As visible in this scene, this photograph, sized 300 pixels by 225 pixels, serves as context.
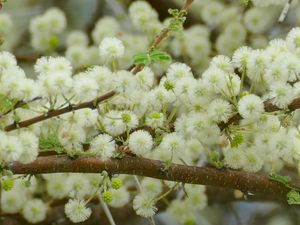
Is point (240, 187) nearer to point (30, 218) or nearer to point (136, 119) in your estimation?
point (136, 119)

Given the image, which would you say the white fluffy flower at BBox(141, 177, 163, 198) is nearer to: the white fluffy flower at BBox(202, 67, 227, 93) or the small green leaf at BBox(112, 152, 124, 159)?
the small green leaf at BBox(112, 152, 124, 159)

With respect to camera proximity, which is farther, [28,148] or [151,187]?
[151,187]

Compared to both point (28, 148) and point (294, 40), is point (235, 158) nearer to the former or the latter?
point (294, 40)

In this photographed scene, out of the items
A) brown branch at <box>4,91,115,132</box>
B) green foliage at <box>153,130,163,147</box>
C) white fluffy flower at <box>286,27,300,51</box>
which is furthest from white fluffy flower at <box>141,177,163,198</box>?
white fluffy flower at <box>286,27,300,51</box>

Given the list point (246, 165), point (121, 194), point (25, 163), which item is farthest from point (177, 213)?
point (25, 163)

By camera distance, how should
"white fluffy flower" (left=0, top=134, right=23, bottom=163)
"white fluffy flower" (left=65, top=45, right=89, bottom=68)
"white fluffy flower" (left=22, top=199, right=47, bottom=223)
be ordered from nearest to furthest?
1. "white fluffy flower" (left=0, top=134, right=23, bottom=163)
2. "white fluffy flower" (left=22, top=199, right=47, bottom=223)
3. "white fluffy flower" (left=65, top=45, right=89, bottom=68)

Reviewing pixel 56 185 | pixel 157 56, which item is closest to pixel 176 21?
pixel 157 56
